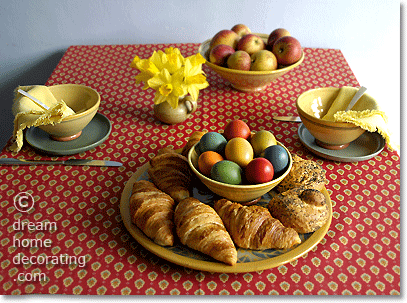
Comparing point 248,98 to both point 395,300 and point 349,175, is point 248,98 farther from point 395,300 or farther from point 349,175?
point 395,300

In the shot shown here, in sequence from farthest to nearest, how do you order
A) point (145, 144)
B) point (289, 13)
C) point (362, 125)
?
point (289, 13) → point (145, 144) → point (362, 125)

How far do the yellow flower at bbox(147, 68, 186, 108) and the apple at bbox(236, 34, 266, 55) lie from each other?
0.32 metres

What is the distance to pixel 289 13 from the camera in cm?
186

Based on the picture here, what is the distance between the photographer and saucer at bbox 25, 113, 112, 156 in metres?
1.05

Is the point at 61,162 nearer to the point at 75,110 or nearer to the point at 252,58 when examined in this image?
the point at 75,110

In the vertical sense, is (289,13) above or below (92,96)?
above

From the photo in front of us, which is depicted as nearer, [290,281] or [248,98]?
[290,281]

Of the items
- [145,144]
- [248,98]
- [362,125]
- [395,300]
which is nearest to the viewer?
[395,300]

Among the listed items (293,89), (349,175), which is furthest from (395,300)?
(293,89)

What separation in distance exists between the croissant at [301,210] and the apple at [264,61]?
0.57 m

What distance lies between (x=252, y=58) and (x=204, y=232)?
751 mm

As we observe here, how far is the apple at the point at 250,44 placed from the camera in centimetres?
131

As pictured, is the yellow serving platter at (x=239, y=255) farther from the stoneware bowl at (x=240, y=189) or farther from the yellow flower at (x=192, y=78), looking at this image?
the yellow flower at (x=192, y=78)

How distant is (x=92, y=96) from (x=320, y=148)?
670mm
